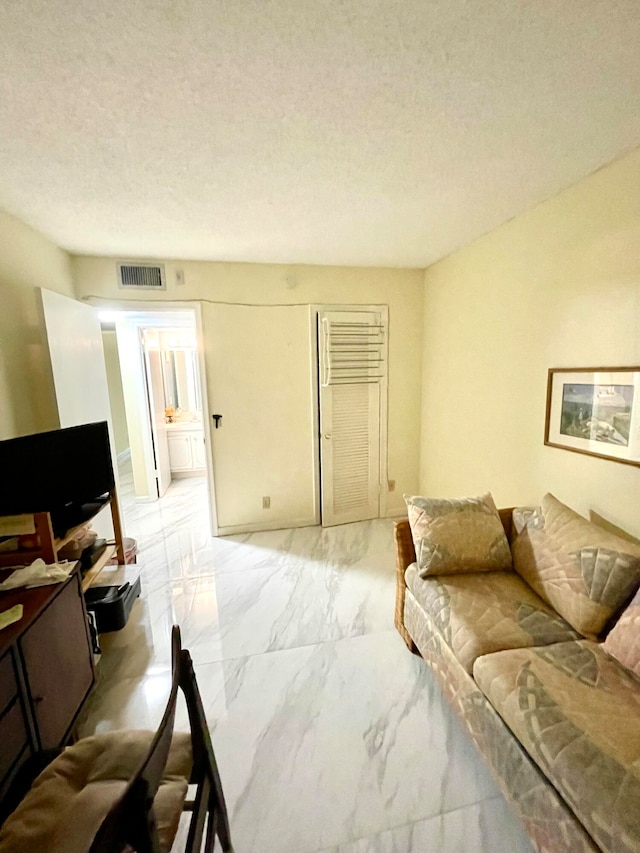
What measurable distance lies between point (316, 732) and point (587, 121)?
2.62m

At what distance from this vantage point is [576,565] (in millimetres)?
1486

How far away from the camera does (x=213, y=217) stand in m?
2.06

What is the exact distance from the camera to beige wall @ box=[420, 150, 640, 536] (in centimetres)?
162

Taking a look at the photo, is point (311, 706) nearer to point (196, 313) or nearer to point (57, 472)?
point (57, 472)

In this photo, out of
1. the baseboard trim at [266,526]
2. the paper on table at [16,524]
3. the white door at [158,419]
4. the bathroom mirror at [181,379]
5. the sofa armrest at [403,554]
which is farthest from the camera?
the bathroom mirror at [181,379]

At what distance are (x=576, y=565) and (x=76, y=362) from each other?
2.98 metres

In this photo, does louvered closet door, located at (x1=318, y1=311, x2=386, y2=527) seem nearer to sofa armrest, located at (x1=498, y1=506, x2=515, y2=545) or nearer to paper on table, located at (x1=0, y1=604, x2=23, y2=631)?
sofa armrest, located at (x1=498, y1=506, x2=515, y2=545)

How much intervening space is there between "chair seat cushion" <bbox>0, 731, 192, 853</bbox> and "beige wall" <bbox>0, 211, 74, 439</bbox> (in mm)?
1590

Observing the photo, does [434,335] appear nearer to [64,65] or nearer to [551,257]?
[551,257]

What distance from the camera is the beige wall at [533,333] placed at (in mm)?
1625

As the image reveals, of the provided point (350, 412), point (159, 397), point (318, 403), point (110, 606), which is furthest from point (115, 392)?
point (110, 606)

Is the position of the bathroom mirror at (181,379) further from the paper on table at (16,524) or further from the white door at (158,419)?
the paper on table at (16,524)

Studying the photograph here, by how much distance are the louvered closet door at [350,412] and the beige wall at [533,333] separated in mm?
549

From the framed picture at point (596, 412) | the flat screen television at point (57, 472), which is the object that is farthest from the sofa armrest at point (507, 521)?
the flat screen television at point (57, 472)
